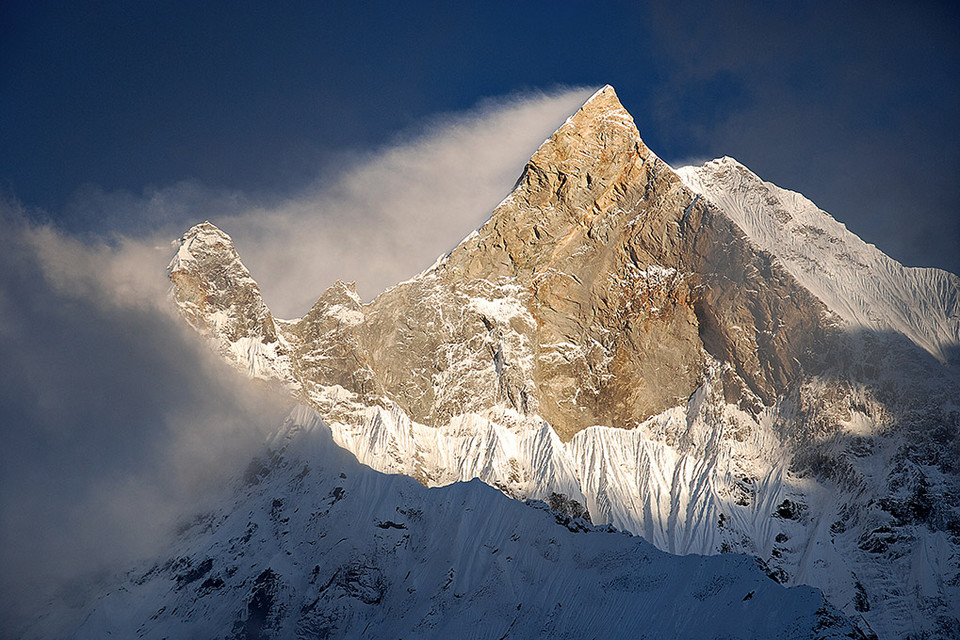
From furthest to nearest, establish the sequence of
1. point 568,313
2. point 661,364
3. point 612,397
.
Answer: point 568,313 < point 661,364 < point 612,397

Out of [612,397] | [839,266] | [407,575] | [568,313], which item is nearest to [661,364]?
[612,397]

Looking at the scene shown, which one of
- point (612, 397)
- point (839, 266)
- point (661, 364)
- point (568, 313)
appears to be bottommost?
point (612, 397)

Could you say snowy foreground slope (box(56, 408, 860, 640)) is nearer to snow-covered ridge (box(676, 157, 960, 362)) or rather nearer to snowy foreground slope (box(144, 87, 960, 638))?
snowy foreground slope (box(144, 87, 960, 638))

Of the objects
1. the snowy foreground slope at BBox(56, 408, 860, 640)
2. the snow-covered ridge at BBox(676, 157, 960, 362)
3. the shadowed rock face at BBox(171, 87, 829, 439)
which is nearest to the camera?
the snowy foreground slope at BBox(56, 408, 860, 640)

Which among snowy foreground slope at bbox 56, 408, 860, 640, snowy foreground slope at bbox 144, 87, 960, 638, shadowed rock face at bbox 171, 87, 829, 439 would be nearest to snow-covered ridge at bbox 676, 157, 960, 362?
snowy foreground slope at bbox 144, 87, 960, 638

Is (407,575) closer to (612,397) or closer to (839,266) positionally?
(612,397)

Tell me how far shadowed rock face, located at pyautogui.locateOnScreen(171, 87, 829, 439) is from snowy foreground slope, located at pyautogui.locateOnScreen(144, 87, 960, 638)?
14.6 inches

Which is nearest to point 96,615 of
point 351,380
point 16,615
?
point 16,615

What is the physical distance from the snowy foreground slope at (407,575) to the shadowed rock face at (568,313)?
2033cm

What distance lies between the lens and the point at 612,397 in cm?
15975

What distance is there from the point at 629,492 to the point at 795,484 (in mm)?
24393

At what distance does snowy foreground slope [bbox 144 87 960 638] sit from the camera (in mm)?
133625

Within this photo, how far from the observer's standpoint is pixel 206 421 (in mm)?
158000

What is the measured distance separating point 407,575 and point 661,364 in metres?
62.9
